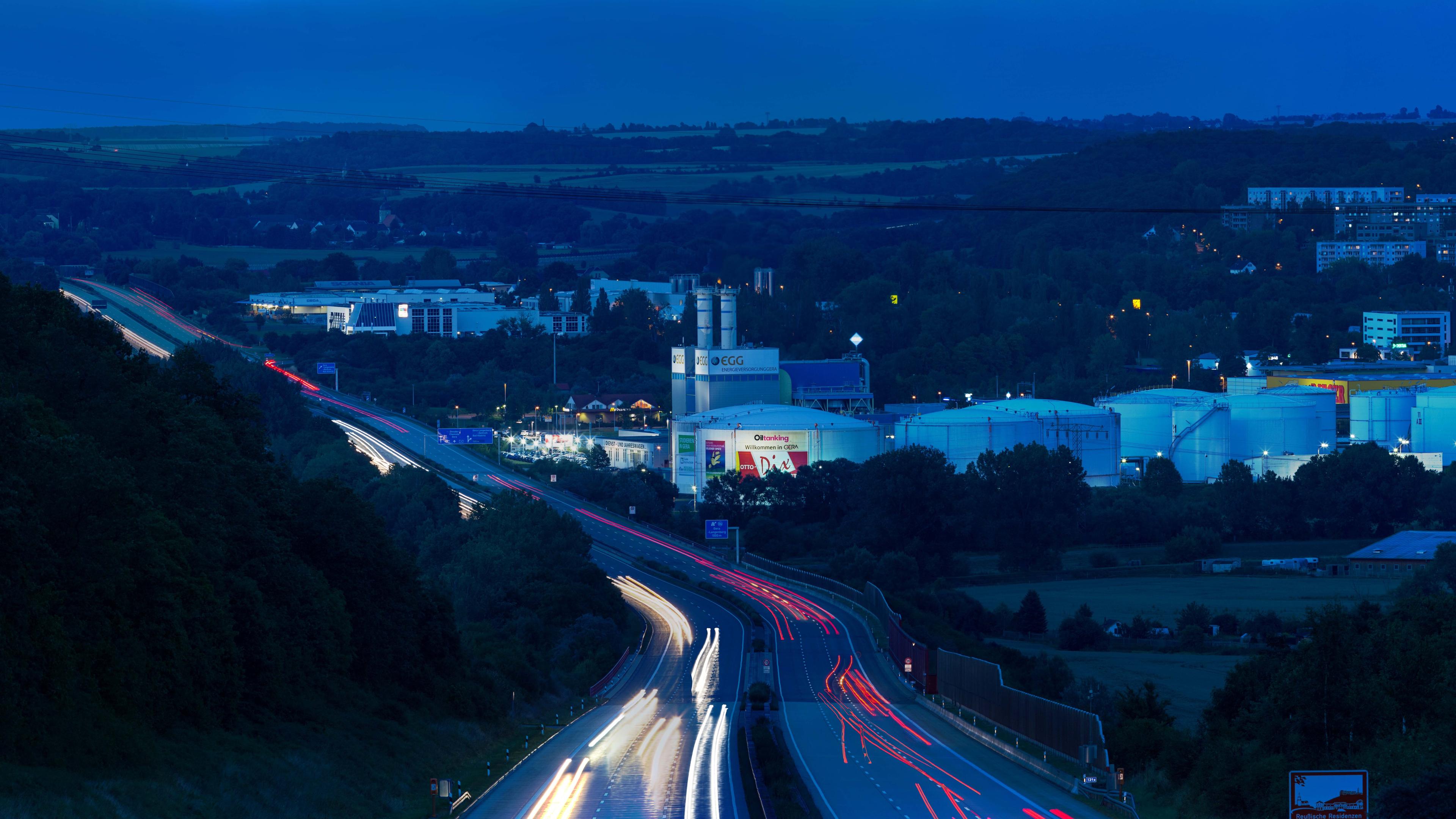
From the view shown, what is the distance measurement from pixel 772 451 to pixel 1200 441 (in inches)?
1262

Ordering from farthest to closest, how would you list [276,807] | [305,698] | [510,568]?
[510,568] → [305,698] → [276,807]

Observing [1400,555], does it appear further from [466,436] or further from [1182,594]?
[466,436]

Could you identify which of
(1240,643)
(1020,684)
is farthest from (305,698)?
(1240,643)

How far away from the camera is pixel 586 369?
15525cm

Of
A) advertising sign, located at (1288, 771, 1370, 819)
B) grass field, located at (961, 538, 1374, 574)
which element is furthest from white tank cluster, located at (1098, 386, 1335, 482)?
advertising sign, located at (1288, 771, 1370, 819)

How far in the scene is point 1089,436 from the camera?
110 metres

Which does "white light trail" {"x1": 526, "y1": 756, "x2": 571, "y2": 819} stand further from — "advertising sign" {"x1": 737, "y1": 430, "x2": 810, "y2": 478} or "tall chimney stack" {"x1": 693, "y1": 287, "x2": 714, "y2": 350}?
"tall chimney stack" {"x1": 693, "y1": 287, "x2": 714, "y2": 350}

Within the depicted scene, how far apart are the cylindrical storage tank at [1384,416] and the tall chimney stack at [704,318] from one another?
148 feet

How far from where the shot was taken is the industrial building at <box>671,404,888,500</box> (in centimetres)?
10069

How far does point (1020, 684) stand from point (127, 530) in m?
29.3

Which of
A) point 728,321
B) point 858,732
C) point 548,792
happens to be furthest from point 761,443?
point 548,792

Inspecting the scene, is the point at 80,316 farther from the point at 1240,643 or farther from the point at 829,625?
the point at 1240,643

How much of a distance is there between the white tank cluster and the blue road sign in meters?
41.9

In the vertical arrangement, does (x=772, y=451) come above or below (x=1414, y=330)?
below
